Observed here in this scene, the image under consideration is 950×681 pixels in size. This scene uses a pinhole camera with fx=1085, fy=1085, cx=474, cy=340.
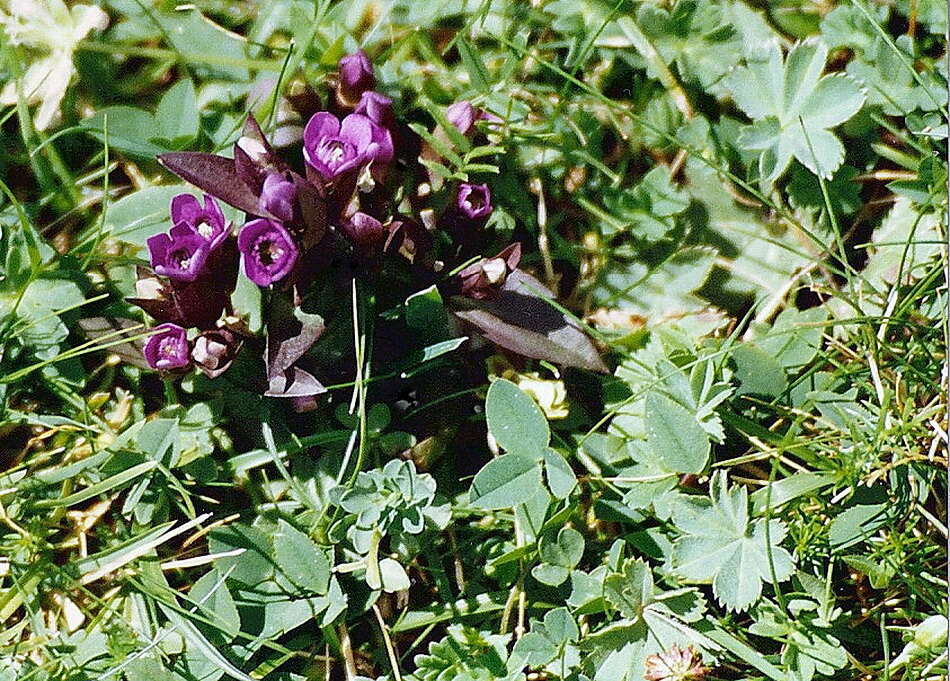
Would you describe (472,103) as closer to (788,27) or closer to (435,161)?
(435,161)

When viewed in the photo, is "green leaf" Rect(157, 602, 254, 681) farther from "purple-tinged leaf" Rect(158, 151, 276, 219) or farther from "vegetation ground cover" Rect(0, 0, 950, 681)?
"purple-tinged leaf" Rect(158, 151, 276, 219)

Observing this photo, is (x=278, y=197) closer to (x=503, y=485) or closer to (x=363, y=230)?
(x=363, y=230)

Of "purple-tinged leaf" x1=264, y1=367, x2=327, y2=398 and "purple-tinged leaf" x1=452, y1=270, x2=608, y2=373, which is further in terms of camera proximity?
"purple-tinged leaf" x1=452, y1=270, x2=608, y2=373

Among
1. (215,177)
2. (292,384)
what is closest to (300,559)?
(292,384)

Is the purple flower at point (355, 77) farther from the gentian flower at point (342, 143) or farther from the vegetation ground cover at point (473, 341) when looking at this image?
the gentian flower at point (342, 143)

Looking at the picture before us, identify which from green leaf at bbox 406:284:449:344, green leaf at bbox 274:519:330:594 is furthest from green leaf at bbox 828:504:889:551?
green leaf at bbox 274:519:330:594

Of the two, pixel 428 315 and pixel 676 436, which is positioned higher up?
pixel 428 315
